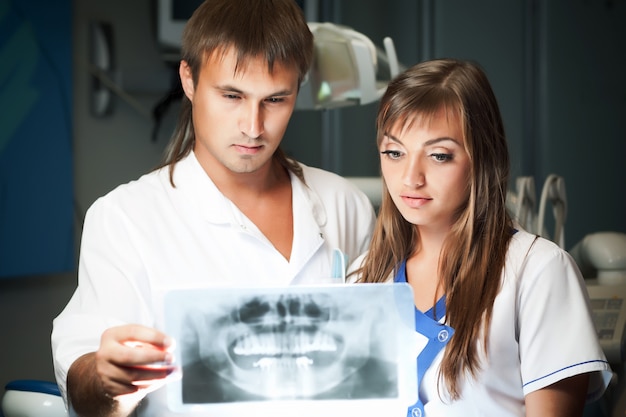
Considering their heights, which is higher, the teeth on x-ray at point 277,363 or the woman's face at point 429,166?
the woman's face at point 429,166

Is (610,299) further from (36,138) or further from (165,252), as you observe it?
(36,138)

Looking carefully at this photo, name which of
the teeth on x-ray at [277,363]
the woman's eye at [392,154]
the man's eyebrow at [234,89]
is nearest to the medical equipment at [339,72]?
the man's eyebrow at [234,89]

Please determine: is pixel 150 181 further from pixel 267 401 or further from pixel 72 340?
pixel 267 401

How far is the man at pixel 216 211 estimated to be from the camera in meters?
1.47

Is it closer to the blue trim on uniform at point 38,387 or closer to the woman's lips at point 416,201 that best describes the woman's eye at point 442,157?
the woman's lips at point 416,201

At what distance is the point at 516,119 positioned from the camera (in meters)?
3.99

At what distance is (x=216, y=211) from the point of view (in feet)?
5.15

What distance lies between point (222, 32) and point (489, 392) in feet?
2.50

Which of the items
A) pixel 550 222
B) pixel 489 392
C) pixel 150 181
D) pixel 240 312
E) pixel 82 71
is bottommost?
pixel 550 222

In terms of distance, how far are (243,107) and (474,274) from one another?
1.60 ft

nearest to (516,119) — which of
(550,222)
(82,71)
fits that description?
(550,222)

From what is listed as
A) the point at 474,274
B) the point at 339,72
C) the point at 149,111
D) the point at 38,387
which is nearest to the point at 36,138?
the point at 149,111

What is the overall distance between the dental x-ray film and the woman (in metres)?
0.18

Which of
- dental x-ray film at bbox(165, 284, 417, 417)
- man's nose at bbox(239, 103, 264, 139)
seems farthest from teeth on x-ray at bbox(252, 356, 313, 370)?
man's nose at bbox(239, 103, 264, 139)
